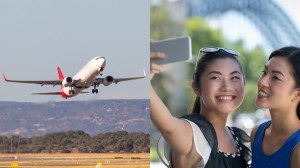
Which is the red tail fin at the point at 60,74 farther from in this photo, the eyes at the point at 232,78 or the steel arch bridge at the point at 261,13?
the steel arch bridge at the point at 261,13

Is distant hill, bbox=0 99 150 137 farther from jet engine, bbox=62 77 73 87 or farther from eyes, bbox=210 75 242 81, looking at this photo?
eyes, bbox=210 75 242 81

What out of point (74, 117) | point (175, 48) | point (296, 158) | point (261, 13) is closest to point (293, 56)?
point (296, 158)

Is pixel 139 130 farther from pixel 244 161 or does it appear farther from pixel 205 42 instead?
pixel 205 42

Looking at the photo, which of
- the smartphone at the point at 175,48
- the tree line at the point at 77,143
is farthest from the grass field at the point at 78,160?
the smartphone at the point at 175,48

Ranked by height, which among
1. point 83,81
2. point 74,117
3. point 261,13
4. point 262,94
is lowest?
point 262,94

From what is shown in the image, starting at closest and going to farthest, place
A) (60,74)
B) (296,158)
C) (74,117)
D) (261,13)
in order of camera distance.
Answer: (296,158) < (60,74) < (74,117) < (261,13)

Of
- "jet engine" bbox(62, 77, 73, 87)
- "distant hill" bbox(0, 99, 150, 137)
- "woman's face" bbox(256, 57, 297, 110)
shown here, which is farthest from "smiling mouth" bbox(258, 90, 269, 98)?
Answer: "distant hill" bbox(0, 99, 150, 137)

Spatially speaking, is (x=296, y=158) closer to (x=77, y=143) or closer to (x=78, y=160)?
(x=77, y=143)
